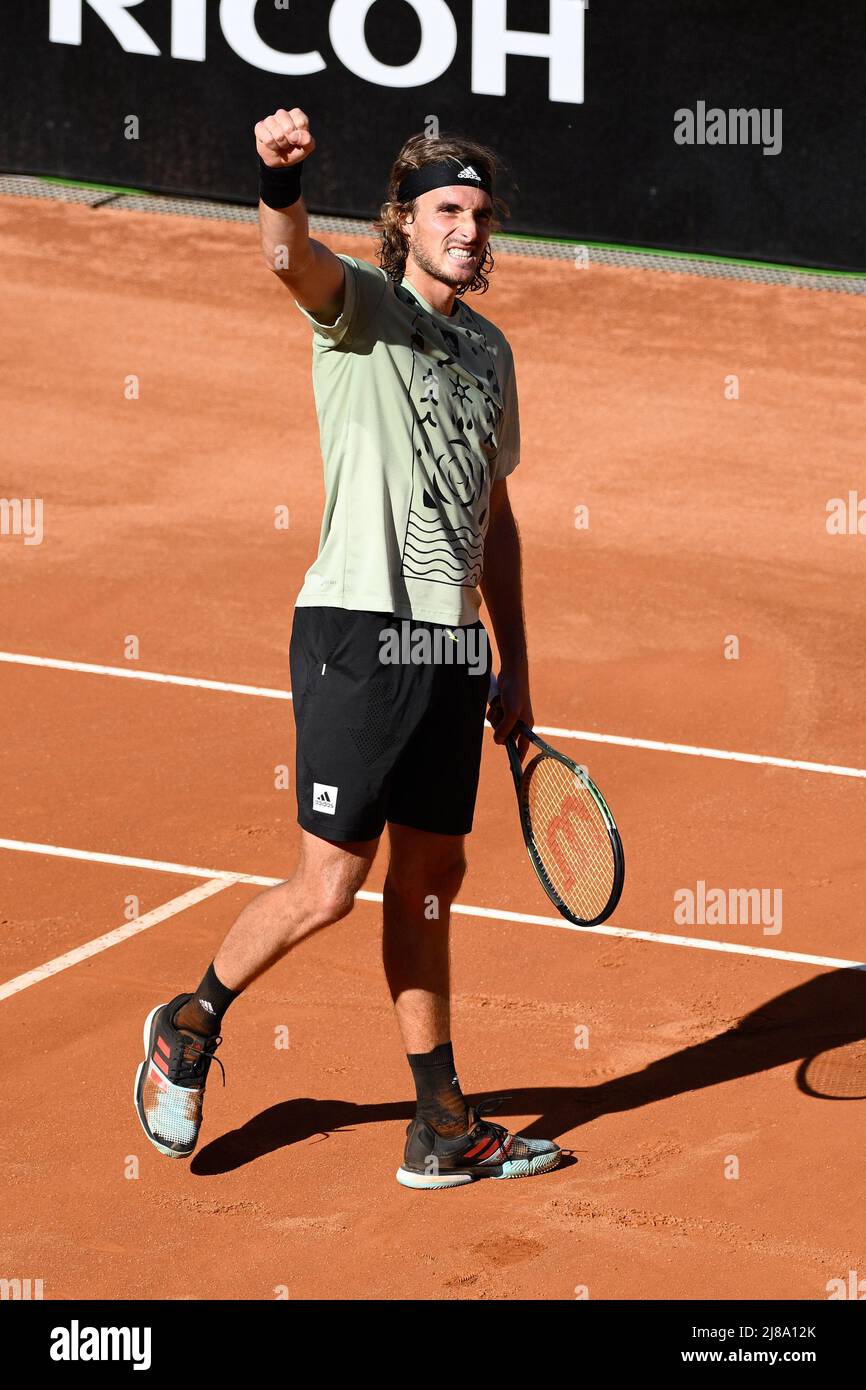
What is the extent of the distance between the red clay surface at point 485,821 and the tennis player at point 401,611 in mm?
405

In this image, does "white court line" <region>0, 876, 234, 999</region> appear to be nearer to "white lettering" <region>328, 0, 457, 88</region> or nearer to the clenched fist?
the clenched fist

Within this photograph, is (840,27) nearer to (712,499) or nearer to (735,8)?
(735,8)

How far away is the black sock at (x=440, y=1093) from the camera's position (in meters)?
5.19

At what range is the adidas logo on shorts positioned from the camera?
4.85 meters

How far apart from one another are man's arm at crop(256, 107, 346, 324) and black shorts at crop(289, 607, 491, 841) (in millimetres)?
802

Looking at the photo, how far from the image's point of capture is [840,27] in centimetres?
1525

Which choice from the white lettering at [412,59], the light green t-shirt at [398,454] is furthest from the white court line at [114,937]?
the white lettering at [412,59]

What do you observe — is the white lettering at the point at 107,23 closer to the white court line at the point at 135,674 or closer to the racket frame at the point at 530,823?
the white court line at the point at 135,674

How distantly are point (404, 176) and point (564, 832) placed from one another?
6.19ft

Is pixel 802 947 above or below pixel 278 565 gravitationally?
below

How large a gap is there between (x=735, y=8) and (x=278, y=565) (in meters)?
7.64

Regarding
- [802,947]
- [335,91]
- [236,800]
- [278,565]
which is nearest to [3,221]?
[335,91]

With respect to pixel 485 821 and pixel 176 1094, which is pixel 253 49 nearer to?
pixel 485 821

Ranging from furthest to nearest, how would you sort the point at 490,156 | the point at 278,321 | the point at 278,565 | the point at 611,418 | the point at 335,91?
the point at 335,91 < the point at 278,321 < the point at 611,418 < the point at 278,565 < the point at 490,156
